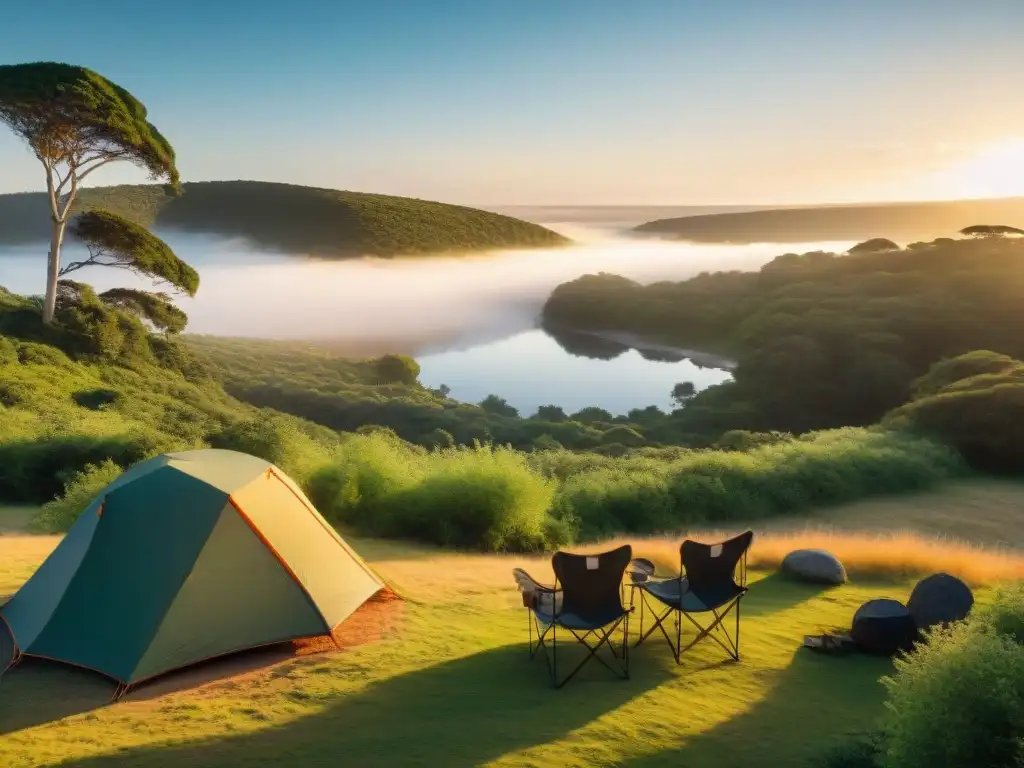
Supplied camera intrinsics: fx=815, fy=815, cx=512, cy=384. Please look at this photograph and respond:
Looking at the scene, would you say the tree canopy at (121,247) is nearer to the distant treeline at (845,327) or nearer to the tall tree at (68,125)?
the tall tree at (68,125)

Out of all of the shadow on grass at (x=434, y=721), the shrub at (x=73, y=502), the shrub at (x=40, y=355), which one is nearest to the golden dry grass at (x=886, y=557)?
the shadow on grass at (x=434, y=721)

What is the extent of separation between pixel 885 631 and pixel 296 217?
290ft

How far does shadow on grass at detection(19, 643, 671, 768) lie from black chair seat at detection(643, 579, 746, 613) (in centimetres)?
69

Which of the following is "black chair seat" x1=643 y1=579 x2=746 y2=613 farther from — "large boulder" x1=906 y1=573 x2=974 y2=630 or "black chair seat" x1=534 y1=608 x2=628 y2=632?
"large boulder" x1=906 y1=573 x2=974 y2=630

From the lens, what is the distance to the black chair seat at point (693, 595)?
28.9 ft

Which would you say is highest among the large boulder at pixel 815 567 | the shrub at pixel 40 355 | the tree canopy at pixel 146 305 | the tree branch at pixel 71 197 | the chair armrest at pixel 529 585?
the tree branch at pixel 71 197

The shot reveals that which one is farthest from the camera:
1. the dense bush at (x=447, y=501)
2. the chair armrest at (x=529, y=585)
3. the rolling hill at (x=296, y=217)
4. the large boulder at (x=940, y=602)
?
the rolling hill at (x=296, y=217)

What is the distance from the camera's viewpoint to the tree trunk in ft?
101

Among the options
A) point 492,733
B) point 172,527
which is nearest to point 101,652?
point 172,527

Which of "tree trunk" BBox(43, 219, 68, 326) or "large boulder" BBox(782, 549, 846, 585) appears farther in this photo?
"tree trunk" BBox(43, 219, 68, 326)

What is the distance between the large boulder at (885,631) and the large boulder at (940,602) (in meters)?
0.14

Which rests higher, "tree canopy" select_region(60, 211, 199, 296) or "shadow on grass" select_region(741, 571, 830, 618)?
"tree canopy" select_region(60, 211, 199, 296)

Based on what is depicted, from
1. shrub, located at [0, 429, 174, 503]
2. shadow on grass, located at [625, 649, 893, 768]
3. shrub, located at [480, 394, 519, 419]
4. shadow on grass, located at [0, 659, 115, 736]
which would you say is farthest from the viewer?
shrub, located at [480, 394, 519, 419]

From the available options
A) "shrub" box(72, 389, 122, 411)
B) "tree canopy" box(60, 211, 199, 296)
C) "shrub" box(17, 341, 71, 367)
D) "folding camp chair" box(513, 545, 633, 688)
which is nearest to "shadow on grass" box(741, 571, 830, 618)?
"folding camp chair" box(513, 545, 633, 688)
